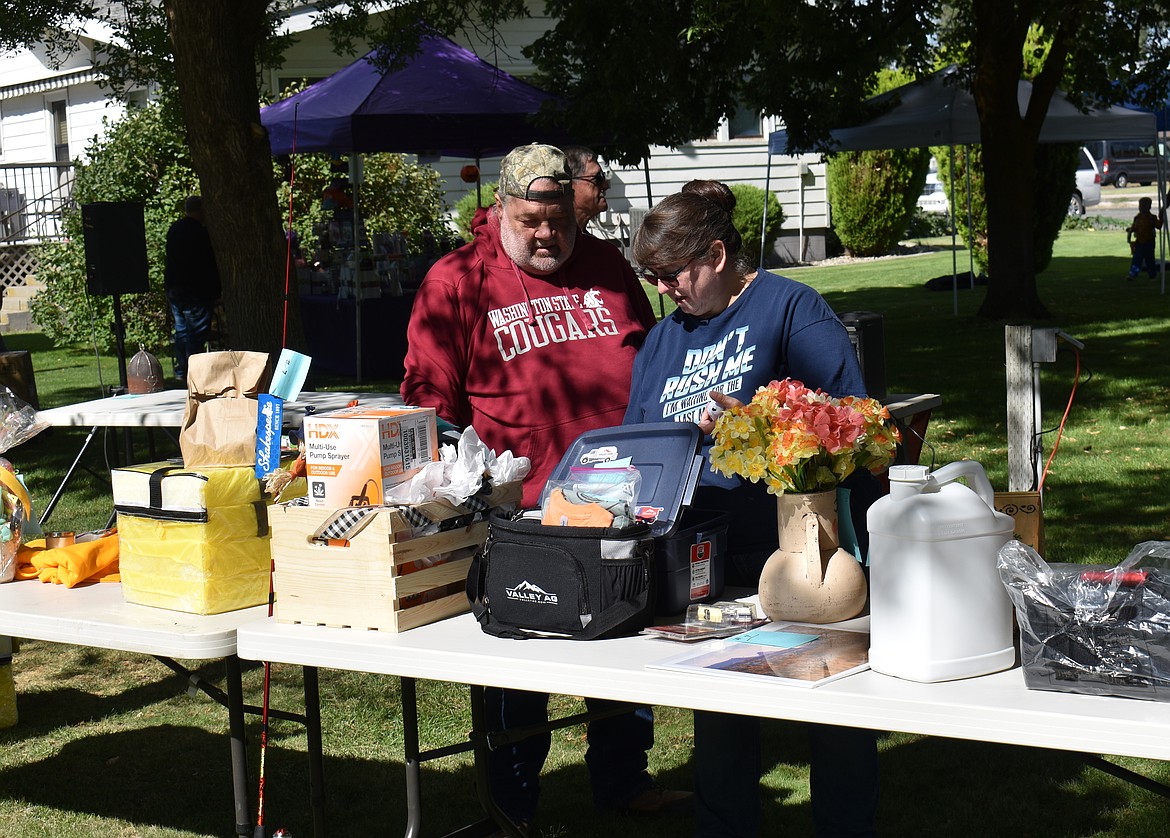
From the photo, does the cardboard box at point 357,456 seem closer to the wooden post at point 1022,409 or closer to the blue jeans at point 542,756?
the blue jeans at point 542,756

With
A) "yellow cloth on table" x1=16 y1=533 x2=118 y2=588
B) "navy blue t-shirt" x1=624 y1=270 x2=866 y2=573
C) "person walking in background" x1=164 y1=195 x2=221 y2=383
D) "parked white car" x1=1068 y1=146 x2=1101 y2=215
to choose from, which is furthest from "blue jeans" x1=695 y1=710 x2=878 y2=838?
"parked white car" x1=1068 y1=146 x2=1101 y2=215

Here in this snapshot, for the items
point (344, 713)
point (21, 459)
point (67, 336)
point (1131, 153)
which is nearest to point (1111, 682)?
point (344, 713)

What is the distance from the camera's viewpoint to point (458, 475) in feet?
8.79

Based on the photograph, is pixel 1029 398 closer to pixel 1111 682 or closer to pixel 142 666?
pixel 1111 682

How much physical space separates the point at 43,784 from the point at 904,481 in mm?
3353

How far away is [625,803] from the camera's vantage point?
12.3 feet

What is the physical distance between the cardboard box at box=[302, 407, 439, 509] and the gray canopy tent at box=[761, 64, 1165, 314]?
1222 cm

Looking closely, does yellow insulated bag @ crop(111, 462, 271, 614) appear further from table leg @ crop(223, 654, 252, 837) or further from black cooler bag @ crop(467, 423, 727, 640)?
black cooler bag @ crop(467, 423, 727, 640)

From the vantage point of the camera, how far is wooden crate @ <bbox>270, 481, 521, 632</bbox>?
252 centimetres

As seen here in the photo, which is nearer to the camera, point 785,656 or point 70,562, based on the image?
point 785,656

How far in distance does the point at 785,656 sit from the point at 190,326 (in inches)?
399

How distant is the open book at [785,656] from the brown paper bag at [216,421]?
1.18m

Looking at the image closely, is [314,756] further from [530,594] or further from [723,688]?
[723,688]

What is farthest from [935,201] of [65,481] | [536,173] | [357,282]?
[536,173]
